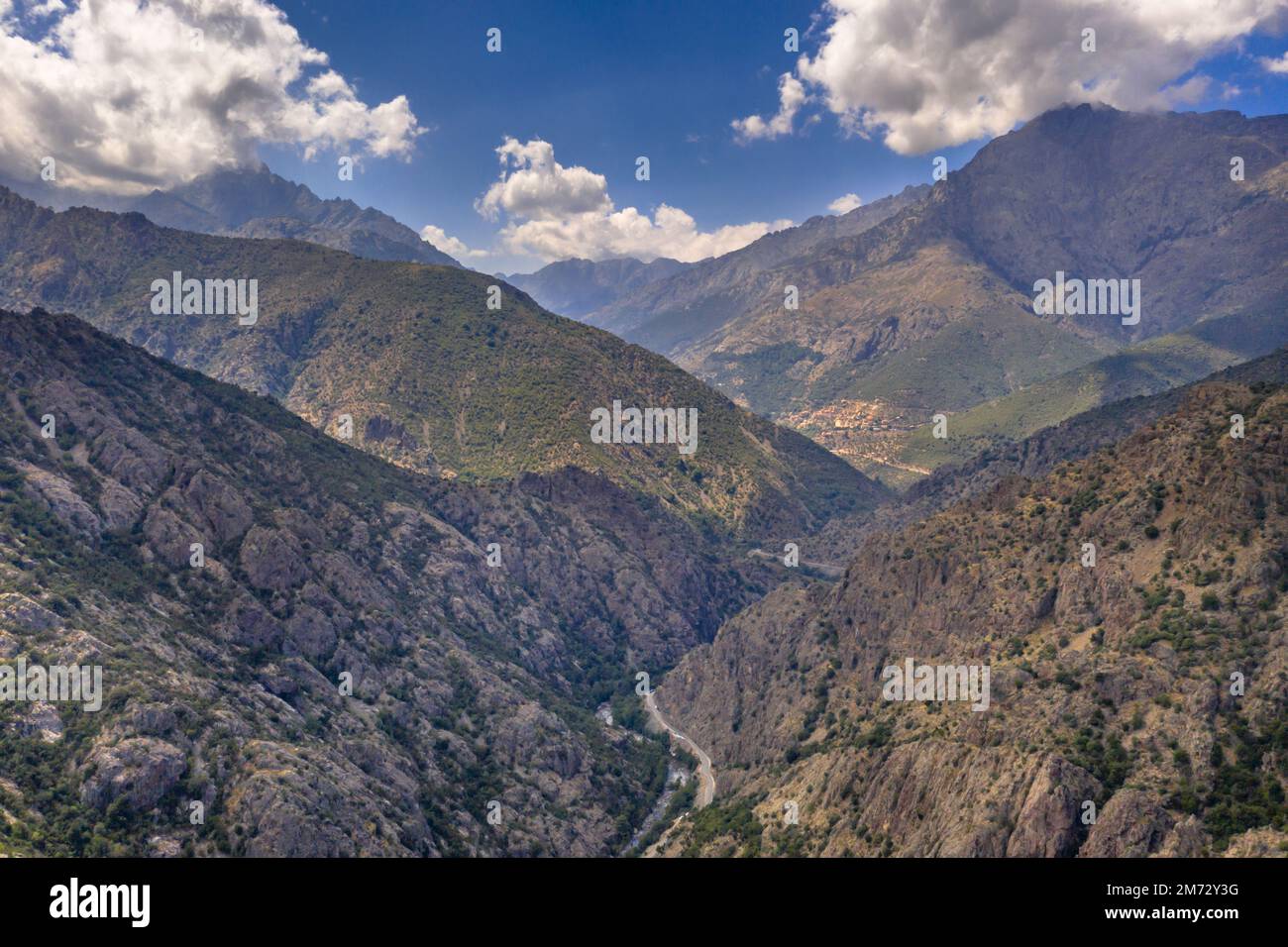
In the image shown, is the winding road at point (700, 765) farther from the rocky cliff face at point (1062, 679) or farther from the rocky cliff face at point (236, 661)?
the rocky cliff face at point (236, 661)

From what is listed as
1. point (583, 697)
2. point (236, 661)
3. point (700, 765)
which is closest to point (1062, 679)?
point (700, 765)

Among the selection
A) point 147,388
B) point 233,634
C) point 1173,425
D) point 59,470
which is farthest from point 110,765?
point 1173,425

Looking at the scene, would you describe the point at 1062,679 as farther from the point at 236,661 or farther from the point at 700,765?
the point at 236,661

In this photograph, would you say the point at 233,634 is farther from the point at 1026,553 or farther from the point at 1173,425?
the point at 1173,425

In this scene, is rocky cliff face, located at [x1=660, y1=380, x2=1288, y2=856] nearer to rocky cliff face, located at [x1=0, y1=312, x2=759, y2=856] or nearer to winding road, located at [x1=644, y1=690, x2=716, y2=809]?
winding road, located at [x1=644, y1=690, x2=716, y2=809]

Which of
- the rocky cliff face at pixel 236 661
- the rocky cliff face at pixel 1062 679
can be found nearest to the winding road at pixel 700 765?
the rocky cliff face at pixel 1062 679

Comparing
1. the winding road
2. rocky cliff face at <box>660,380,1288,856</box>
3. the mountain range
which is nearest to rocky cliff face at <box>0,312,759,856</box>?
the mountain range
